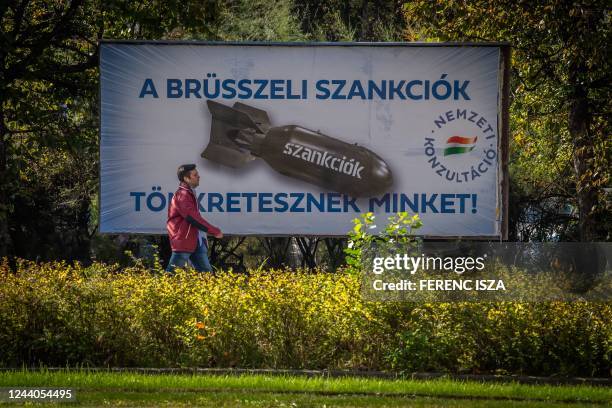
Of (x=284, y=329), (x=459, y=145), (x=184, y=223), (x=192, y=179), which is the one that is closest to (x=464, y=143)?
(x=459, y=145)

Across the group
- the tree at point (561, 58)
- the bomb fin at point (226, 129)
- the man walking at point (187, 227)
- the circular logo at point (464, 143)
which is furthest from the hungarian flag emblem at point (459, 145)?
the man walking at point (187, 227)

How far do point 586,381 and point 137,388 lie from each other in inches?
172

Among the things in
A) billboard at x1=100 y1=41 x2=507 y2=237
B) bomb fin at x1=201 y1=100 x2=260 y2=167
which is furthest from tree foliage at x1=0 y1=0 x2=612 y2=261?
bomb fin at x1=201 y1=100 x2=260 y2=167

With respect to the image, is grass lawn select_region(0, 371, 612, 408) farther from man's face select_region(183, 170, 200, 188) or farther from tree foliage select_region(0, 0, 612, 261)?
tree foliage select_region(0, 0, 612, 261)

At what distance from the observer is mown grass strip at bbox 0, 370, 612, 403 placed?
9.68m

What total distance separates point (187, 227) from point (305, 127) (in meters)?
2.20

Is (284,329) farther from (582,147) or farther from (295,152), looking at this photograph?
(582,147)

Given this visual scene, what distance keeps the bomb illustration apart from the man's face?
0.30m

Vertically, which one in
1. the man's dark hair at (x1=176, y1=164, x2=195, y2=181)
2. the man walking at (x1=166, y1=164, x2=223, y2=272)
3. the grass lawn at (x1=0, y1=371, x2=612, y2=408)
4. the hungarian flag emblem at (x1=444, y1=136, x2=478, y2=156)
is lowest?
the grass lawn at (x1=0, y1=371, x2=612, y2=408)

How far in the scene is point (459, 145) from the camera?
49.7ft

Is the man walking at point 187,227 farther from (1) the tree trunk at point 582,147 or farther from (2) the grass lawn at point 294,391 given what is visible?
(1) the tree trunk at point 582,147

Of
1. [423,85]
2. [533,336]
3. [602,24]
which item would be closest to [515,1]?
[602,24]

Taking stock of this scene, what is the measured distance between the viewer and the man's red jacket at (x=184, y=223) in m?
15.0

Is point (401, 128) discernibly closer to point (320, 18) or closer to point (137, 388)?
point (137, 388)
